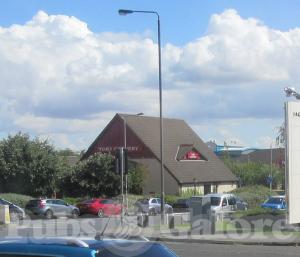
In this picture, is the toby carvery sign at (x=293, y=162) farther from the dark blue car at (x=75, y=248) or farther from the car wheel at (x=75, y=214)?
the car wheel at (x=75, y=214)

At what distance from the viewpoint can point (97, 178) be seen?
6141cm

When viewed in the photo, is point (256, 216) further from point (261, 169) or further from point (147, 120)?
point (261, 169)

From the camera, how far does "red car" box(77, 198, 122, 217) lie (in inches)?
1855

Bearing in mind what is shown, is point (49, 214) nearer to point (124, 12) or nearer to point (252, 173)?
point (124, 12)

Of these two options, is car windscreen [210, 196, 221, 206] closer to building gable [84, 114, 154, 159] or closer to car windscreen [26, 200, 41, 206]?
car windscreen [26, 200, 41, 206]

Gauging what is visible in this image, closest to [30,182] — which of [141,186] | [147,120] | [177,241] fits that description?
[141,186]

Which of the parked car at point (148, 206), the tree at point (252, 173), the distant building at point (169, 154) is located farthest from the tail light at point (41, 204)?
the tree at point (252, 173)

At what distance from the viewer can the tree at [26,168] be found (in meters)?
57.4

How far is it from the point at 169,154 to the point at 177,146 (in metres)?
2.60

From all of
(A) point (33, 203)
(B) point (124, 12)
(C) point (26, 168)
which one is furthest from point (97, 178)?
(B) point (124, 12)

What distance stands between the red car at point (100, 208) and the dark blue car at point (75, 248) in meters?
42.1

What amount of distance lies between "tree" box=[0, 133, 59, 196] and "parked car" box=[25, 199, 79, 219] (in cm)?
1097

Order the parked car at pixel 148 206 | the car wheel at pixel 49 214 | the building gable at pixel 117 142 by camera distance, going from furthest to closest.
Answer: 1. the building gable at pixel 117 142
2. the parked car at pixel 148 206
3. the car wheel at pixel 49 214

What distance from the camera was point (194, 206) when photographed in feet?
85.0
